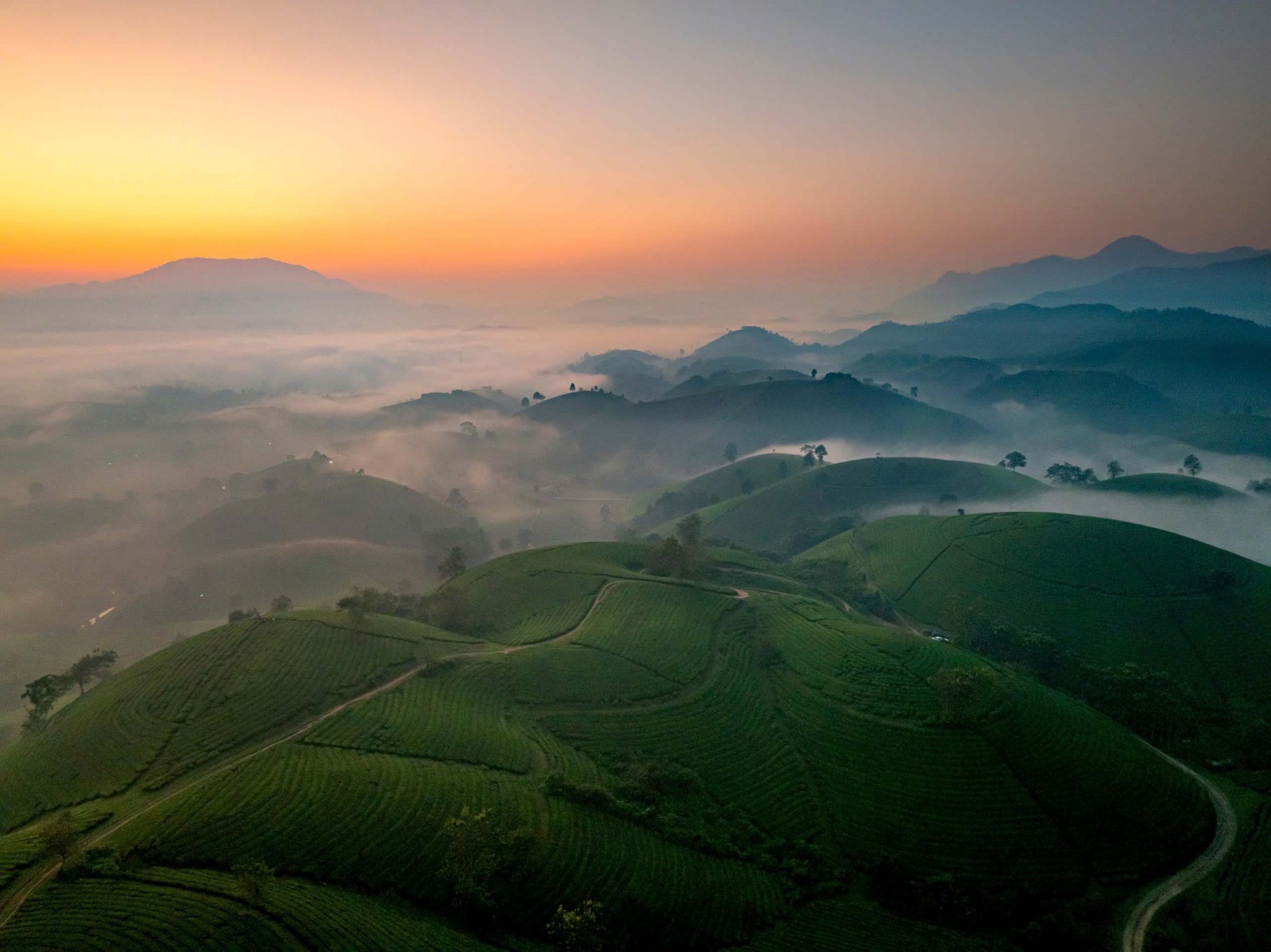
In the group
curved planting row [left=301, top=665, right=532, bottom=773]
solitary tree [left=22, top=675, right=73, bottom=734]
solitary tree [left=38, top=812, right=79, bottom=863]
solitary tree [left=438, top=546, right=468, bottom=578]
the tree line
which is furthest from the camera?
solitary tree [left=438, top=546, right=468, bottom=578]

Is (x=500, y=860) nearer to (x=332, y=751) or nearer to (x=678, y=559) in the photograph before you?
(x=332, y=751)

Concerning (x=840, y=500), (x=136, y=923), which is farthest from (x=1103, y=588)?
(x=136, y=923)

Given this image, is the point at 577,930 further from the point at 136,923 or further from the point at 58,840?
the point at 58,840

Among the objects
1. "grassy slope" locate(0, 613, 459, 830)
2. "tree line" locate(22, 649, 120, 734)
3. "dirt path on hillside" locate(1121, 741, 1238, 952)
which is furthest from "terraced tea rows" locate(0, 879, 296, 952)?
"dirt path on hillside" locate(1121, 741, 1238, 952)

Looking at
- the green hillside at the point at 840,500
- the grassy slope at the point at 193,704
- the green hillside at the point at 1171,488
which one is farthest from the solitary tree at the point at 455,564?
the green hillside at the point at 1171,488

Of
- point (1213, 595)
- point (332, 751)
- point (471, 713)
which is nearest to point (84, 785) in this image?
point (332, 751)

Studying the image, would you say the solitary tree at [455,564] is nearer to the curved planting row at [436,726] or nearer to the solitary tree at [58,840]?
the curved planting row at [436,726]

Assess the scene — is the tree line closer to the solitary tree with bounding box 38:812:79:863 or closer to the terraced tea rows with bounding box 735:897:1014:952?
→ the solitary tree with bounding box 38:812:79:863
